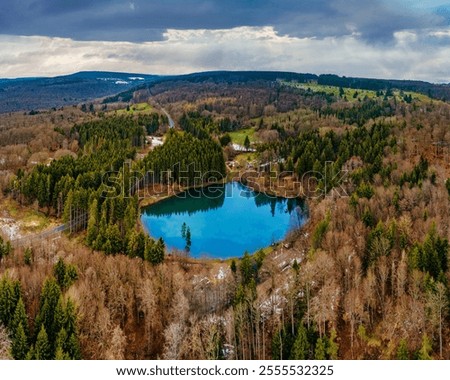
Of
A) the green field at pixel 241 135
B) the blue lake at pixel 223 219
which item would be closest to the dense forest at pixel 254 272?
the blue lake at pixel 223 219

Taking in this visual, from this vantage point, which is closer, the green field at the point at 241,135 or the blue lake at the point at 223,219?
the blue lake at the point at 223,219

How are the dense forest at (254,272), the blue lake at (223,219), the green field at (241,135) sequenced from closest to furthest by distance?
the dense forest at (254,272)
the blue lake at (223,219)
the green field at (241,135)

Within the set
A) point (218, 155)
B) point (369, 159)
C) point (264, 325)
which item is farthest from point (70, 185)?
point (369, 159)

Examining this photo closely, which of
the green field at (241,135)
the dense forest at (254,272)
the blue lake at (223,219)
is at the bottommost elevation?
the blue lake at (223,219)

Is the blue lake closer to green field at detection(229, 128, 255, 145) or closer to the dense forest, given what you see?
the dense forest

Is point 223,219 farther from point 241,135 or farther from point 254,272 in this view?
point 241,135

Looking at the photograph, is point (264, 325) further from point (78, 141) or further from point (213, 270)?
point (78, 141)

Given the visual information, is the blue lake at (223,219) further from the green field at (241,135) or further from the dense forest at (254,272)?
the green field at (241,135)

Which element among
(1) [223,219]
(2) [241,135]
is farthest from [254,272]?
(2) [241,135]

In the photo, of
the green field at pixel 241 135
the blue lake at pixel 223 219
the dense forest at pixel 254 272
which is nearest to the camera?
the dense forest at pixel 254 272
